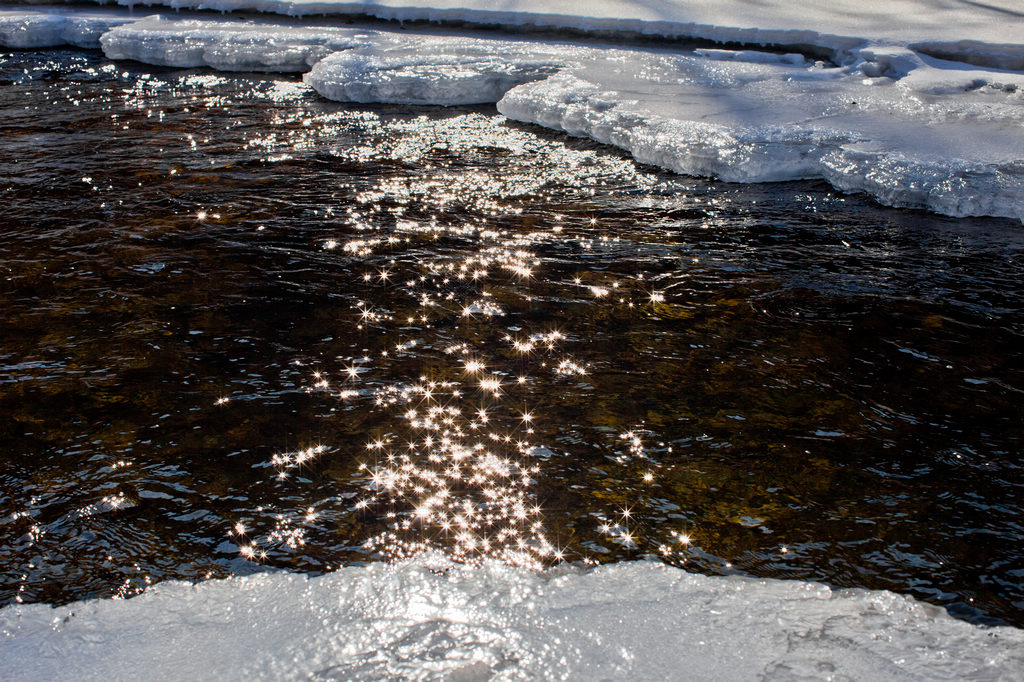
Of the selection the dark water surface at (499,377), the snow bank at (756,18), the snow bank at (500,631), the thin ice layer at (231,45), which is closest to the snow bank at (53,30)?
the thin ice layer at (231,45)

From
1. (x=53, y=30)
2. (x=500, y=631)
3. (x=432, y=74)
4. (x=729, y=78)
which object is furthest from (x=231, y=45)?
(x=500, y=631)

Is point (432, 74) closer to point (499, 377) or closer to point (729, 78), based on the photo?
point (729, 78)

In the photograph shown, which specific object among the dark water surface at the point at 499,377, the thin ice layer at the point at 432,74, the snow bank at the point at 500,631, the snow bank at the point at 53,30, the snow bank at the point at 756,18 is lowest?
the snow bank at the point at 500,631

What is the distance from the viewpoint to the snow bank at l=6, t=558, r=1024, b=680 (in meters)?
1.85

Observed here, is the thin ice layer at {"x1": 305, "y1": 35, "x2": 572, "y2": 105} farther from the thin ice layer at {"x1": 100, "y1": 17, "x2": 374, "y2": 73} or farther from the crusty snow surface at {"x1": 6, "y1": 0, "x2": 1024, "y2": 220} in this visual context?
the thin ice layer at {"x1": 100, "y1": 17, "x2": 374, "y2": 73}

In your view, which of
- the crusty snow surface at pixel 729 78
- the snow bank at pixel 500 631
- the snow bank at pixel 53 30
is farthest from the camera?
the snow bank at pixel 53 30

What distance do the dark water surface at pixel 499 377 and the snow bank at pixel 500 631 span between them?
10 centimetres

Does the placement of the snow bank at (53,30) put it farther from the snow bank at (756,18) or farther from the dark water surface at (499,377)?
the dark water surface at (499,377)

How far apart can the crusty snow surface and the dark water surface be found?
0.93ft

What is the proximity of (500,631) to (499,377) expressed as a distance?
4.32 feet

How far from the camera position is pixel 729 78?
6.82m

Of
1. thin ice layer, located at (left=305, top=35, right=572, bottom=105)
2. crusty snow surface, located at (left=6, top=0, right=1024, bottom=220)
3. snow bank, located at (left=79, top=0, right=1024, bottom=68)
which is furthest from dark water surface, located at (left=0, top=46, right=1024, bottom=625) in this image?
snow bank, located at (left=79, top=0, right=1024, bottom=68)

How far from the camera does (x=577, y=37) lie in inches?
334

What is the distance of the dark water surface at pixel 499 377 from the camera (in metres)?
2.33
